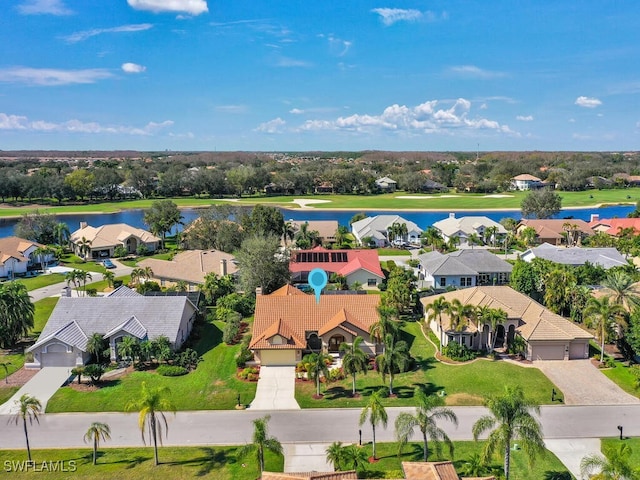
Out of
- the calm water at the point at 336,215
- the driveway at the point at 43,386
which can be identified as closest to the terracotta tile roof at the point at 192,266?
the driveway at the point at 43,386

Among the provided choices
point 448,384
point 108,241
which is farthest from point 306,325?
point 108,241

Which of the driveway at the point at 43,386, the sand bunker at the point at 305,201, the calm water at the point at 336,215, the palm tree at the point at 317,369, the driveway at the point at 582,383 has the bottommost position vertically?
the driveway at the point at 43,386

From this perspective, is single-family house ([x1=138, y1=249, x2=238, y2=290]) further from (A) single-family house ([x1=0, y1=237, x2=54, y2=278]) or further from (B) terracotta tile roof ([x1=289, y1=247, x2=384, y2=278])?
(A) single-family house ([x1=0, y1=237, x2=54, y2=278])

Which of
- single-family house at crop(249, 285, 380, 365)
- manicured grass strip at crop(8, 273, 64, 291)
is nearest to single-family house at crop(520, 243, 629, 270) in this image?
single-family house at crop(249, 285, 380, 365)

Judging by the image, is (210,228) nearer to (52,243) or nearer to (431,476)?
(52,243)

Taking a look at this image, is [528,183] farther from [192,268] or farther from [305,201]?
[192,268]

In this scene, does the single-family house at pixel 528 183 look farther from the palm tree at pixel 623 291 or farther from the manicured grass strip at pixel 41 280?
the manicured grass strip at pixel 41 280

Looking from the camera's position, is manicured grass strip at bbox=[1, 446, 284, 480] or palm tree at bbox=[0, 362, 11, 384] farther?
palm tree at bbox=[0, 362, 11, 384]
